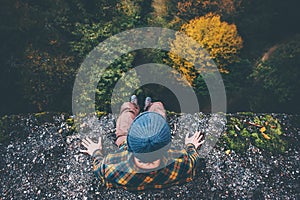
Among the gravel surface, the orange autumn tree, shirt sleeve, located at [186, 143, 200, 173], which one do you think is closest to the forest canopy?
the orange autumn tree

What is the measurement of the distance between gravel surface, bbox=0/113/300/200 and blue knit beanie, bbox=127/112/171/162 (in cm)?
170

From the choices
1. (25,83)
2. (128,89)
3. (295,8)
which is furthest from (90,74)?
(295,8)

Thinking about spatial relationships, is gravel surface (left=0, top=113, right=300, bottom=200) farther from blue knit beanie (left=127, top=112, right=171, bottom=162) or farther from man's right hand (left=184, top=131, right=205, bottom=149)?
blue knit beanie (left=127, top=112, right=171, bottom=162)

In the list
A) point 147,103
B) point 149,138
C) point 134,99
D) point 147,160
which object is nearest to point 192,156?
point 147,160

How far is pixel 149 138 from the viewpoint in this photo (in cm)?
291

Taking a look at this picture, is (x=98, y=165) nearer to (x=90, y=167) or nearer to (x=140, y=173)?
(x=140, y=173)

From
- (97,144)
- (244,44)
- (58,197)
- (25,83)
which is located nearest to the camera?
(58,197)

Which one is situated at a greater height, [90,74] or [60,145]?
[90,74]

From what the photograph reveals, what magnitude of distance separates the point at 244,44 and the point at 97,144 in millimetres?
3231

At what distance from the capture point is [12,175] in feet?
15.3

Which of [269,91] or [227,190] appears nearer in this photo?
[227,190]

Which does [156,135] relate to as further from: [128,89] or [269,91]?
[269,91]

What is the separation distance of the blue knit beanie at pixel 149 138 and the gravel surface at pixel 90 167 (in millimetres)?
1701

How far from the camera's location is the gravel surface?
14.9 ft
